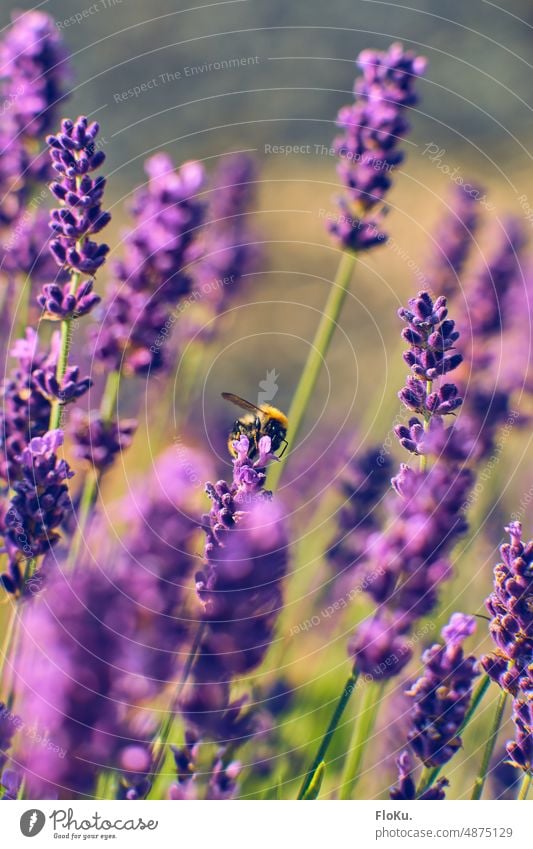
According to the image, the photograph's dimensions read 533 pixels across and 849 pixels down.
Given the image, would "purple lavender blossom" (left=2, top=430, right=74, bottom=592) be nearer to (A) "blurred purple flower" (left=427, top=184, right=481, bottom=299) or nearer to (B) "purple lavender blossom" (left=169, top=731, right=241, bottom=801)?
(B) "purple lavender blossom" (left=169, top=731, right=241, bottom=801)

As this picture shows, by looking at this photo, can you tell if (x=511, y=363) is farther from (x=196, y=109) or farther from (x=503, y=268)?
(x=196, y=109)

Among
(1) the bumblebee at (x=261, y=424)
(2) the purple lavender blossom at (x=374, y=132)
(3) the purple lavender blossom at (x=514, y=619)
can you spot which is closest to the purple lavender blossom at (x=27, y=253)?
(1) the bumblebee at (x=261, y=424)

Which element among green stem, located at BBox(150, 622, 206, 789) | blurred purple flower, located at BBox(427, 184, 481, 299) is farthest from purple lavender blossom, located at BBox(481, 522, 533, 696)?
blurred purple flower, located at BBox(427, 184, 481, 299)

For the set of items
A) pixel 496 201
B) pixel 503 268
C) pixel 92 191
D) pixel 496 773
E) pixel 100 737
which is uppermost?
pixel 496 201

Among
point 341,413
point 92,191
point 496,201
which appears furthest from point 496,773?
point 496,201

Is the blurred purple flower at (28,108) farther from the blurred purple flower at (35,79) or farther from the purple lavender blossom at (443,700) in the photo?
the purple lavender blossom at (443,700)
